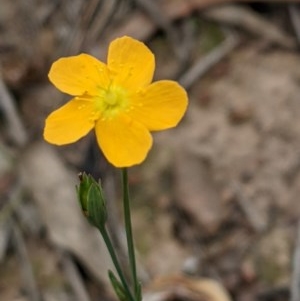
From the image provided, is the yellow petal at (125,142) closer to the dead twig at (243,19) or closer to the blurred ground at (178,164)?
the blurred ground at (178,164)

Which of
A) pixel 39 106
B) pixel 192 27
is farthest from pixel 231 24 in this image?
pixel 39 106

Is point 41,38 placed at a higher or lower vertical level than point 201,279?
higher

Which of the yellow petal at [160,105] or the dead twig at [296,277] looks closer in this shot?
the yellow petal at [160,105]

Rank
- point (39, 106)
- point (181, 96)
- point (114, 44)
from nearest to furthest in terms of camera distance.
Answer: point (181, 96), point (114, 44), point (39, 106)

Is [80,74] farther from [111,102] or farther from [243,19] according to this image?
[243,19]

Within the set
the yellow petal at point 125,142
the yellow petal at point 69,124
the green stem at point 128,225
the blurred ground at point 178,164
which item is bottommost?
the blurred ground at point 178,164

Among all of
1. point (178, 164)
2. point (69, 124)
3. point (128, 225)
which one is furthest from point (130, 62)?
point (178, 164)

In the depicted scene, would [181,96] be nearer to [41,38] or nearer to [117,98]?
[117,98]

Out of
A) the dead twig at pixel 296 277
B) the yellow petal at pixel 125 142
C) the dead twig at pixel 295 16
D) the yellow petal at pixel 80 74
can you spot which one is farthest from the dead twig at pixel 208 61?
the yellow petal at pixel 125 142
